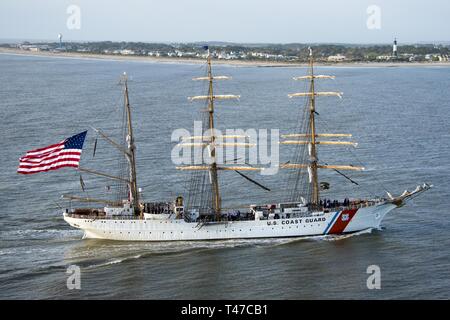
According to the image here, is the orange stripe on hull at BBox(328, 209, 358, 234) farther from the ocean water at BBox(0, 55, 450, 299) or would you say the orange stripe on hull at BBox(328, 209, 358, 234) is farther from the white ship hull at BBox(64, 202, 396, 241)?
the ocean water at BBox(0, 55, 450, 299)

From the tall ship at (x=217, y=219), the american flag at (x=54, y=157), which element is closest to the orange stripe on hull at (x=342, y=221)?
the tall ship at (x=217, y=219)

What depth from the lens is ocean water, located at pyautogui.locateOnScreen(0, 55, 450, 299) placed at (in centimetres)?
4644

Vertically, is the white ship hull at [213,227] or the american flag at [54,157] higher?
the american flag at [54,157]

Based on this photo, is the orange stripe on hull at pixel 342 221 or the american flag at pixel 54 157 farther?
the orange stripe on hull at pixel 342 221

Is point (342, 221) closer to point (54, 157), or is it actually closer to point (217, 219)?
point (217, 219)

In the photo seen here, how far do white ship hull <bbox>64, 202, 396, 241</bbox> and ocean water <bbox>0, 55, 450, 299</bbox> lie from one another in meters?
0.76

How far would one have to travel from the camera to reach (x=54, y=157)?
51.4 metres

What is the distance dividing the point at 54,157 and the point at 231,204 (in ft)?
54.0

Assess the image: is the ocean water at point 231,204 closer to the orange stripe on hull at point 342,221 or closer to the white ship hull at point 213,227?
the white ship hull at point 213,227

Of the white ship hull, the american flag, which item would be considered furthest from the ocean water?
the american flag

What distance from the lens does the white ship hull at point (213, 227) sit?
55625 mm

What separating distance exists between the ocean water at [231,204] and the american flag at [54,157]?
598 cm
